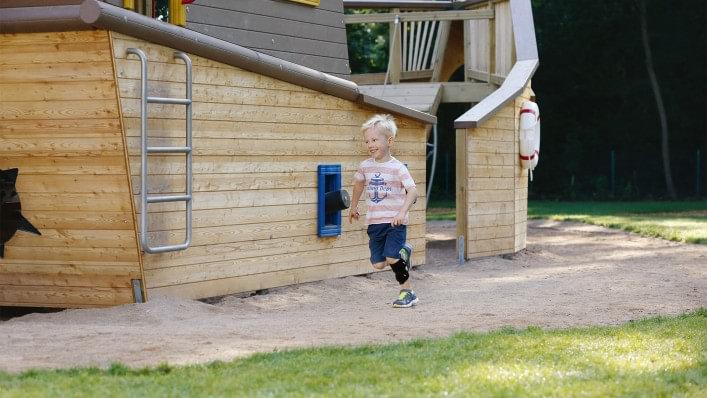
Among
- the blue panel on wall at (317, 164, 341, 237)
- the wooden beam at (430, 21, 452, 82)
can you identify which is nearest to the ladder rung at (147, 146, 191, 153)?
the blue panel on wall at (317, 164, 341, 237)

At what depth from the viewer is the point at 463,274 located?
41.5 ft

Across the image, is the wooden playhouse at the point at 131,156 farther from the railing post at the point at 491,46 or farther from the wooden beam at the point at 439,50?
the wooden beam at the point at 439,50

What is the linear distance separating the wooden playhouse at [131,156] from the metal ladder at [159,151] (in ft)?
0.05

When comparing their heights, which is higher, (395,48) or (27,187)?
(395,48)

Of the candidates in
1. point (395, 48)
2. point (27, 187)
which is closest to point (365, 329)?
point (27, 187)

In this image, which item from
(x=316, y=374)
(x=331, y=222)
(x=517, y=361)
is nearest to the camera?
(x=316, y=374)

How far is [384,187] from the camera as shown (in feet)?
30.4

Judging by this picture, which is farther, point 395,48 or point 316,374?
point 395,48

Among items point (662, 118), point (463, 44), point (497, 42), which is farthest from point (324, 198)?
point (662, 118)

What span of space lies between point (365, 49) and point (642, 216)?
13.1 meters

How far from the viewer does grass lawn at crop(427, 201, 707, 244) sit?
17859 mm

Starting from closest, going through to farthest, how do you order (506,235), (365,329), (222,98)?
(365,329), (222,98), (506,235)

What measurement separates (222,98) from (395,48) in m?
8.93

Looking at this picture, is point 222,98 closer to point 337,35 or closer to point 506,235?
point 337,35
